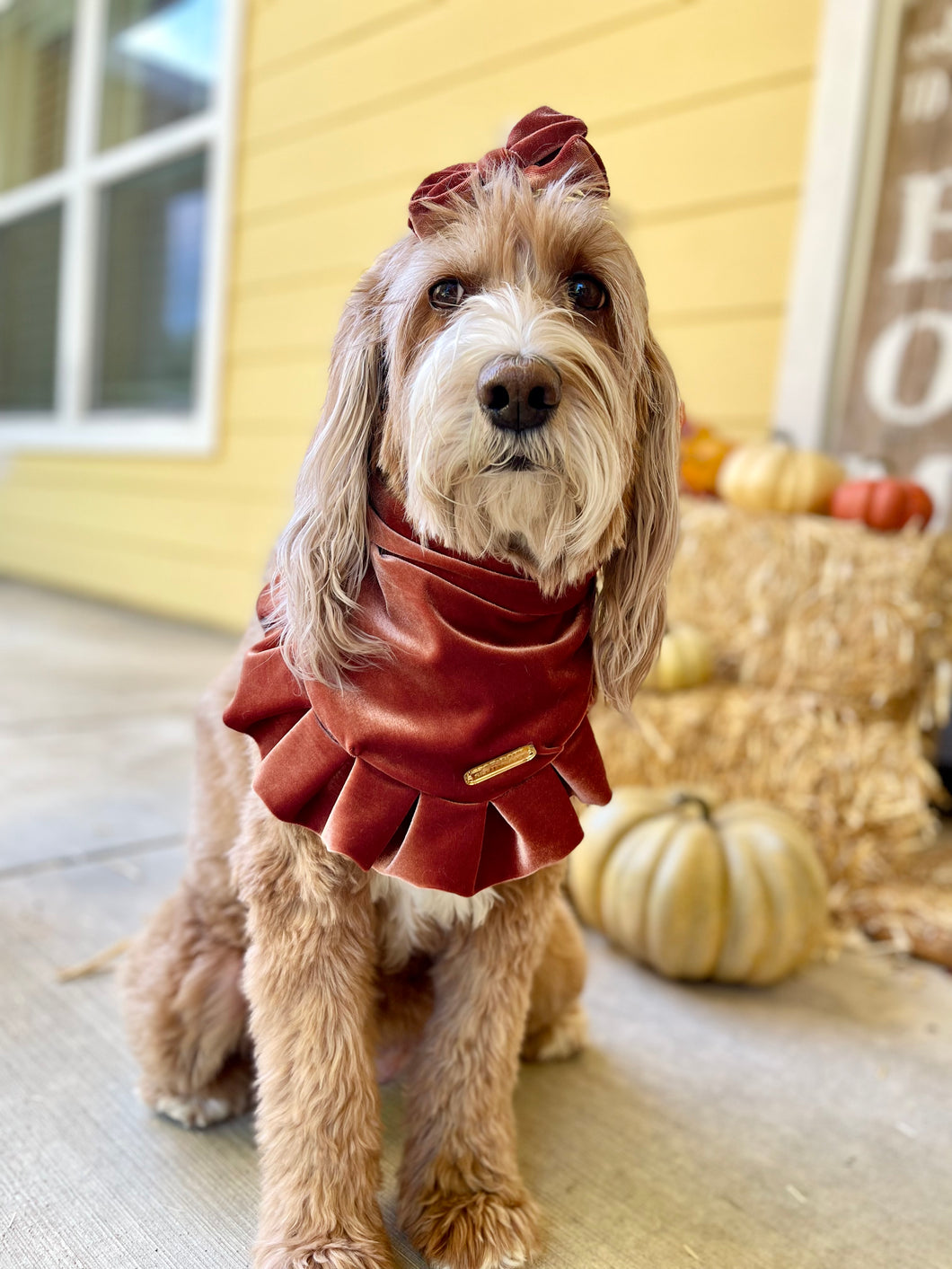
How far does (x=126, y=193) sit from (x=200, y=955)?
694 cm

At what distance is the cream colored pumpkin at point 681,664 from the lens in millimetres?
2855

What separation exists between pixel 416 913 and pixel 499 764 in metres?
0.27

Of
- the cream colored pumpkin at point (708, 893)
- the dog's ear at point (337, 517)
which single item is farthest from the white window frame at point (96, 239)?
the dog's ear at point (337, 517)

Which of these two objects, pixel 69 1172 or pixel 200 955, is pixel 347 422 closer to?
pixel 200 955

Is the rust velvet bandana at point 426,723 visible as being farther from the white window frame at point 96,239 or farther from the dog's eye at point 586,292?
the white window frame at point 96,239

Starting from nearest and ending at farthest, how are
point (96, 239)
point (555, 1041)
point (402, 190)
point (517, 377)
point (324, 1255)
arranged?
point (517, 377) < point (324, 1255) < point (555, 1041) < point (402, 190) < point (96, 239)

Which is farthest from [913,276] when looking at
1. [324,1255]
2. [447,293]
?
[324,1255]

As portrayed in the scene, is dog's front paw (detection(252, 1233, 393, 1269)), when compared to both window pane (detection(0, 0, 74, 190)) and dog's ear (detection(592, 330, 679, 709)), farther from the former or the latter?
window pane (detection(0, 0, 74, 190))

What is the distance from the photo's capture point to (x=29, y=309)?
27.6ft

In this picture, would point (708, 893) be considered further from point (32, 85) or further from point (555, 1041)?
point (32, 85)

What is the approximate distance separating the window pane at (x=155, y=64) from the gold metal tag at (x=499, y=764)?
245 inches

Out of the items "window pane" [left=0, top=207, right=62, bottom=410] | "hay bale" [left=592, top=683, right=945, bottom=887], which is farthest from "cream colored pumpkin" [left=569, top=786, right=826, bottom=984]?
"window pane" [left=0, top=207, right=62, bottom=410]

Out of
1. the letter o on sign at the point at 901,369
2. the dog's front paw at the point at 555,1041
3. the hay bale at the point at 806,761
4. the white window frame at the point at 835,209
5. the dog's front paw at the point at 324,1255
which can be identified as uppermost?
the white window frame at the point at 835,209

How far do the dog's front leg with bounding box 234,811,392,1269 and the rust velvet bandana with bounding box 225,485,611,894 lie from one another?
0.29ft
